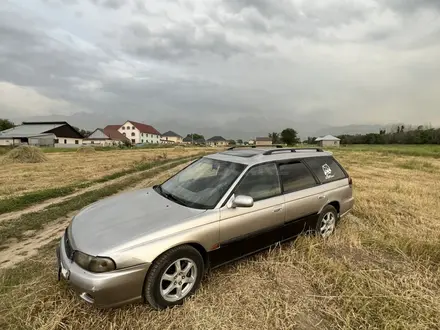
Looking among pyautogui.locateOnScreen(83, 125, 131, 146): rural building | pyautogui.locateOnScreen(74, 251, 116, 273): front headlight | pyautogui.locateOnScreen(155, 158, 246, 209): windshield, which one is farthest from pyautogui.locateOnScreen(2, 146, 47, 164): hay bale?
pyautogui.locateOnScreen(83, 125, 131, 146): rural building

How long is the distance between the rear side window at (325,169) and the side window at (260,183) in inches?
40.7

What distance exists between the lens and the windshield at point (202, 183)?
11.8 feet

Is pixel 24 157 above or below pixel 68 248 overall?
below

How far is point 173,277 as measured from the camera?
2938mm

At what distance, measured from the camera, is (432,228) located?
5.45 m

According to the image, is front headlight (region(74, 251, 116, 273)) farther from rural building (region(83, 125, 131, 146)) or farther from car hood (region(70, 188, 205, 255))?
rural building (region(83, 125, 131, 146))

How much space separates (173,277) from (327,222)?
3.20 meters

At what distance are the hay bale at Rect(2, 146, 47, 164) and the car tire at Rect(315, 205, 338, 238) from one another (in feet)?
76.2

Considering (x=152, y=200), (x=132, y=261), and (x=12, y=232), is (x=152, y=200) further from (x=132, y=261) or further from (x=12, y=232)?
(x=12, y=232)

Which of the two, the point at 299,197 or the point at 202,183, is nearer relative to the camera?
the point at 202,183

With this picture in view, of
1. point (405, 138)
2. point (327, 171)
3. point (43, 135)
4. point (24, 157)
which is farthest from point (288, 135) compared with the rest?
point (327, 171)

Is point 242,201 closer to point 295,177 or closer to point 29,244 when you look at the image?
point 295,177

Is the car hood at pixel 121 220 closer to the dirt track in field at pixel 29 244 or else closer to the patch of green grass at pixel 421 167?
the dirt track in field at pixel 29 244

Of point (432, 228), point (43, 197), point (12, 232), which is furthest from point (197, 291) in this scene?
point (43, 197)
